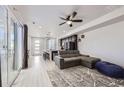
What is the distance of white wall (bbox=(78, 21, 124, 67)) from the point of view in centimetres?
427

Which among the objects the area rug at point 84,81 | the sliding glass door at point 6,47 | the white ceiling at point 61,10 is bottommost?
the area rug at point 84,81

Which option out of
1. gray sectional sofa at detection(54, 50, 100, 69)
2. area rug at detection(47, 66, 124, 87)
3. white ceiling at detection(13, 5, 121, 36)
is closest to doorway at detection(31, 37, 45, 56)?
gray sectional sofa at detection(54, 50, 100, 69)

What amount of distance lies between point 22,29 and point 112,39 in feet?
15.1

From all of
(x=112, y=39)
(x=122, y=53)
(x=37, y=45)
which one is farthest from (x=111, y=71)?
(x=37, y=45)

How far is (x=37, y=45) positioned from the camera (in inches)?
546

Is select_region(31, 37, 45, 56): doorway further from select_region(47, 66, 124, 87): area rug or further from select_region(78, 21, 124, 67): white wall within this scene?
select_region(47, 66, 124, 87): area rug

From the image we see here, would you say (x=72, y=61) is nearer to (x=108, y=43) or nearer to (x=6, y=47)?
(x=108, y=43)

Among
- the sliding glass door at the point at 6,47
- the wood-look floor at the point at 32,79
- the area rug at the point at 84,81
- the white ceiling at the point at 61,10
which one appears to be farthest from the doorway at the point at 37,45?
the sliding glass door at the point at 6,47

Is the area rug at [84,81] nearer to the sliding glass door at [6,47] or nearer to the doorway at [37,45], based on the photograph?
the sliding glass door at [6,47]

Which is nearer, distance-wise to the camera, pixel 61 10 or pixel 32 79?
pixel 32 79

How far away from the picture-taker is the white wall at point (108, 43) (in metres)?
4.27

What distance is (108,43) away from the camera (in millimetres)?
4949

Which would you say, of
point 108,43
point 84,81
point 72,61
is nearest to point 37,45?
point 72,61
